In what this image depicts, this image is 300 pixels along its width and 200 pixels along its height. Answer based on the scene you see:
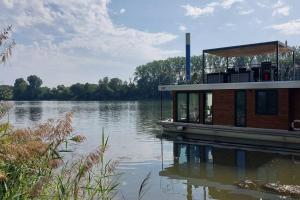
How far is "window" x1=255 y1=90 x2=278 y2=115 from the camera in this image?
15.1m

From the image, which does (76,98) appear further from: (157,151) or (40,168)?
(40,168)

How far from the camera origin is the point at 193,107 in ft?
59.3

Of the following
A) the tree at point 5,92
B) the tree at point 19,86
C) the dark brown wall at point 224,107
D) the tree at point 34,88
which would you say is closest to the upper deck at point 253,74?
the dark brown wall at point 224,107

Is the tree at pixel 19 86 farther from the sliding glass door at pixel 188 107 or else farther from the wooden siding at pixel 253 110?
the wooden siding at pixel 253 110

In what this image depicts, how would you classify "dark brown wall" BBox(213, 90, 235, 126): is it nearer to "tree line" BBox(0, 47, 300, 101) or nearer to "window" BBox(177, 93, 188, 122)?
"window" BBox(177, 93, 188, 122)

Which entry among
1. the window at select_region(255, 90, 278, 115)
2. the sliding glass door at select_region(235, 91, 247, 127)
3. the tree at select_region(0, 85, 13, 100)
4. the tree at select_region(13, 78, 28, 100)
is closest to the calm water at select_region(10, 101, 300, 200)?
the tree at select_region(13, 78, 28, 100)

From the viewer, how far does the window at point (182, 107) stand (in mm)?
18375

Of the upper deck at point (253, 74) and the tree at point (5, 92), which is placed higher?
the upper deck at point (253, 74)

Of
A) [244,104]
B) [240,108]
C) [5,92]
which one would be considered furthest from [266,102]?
[5,92]

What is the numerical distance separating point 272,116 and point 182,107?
478cm

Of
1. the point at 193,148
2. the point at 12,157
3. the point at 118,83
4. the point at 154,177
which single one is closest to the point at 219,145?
the point at 193,148

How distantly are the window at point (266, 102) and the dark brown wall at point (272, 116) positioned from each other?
15cm

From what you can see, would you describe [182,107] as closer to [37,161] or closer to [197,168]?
[197,168]

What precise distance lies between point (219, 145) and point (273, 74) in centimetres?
407
